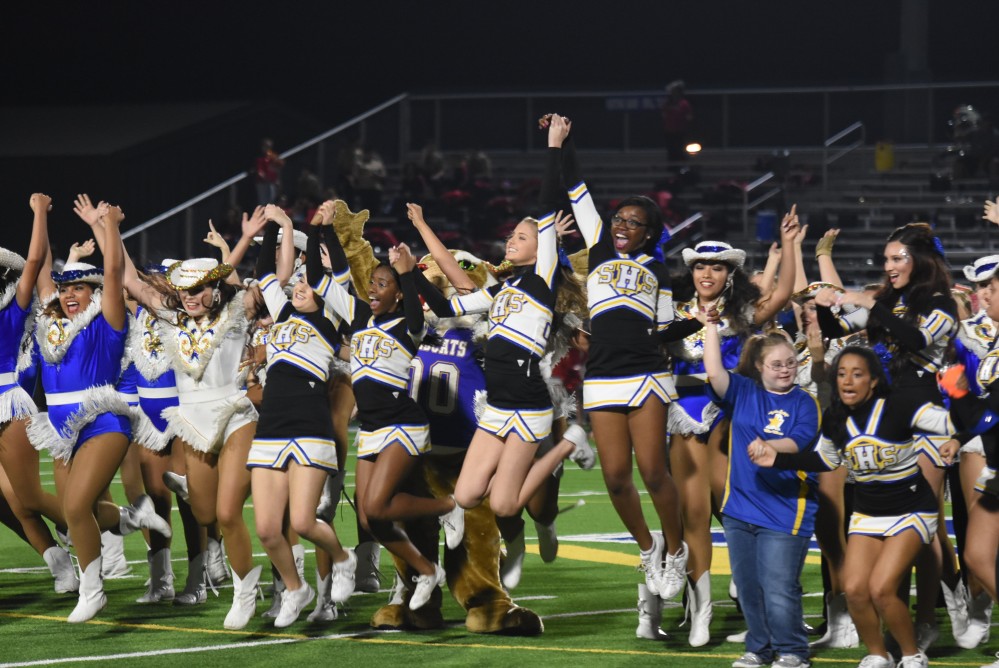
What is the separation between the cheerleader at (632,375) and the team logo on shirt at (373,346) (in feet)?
3.24

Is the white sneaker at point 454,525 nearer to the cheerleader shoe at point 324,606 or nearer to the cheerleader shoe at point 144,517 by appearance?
the cheerleader shoe at point 324,606

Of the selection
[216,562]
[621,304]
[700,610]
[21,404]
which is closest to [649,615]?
[700,610]

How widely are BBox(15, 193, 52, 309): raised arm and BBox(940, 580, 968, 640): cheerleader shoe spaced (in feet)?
15.8

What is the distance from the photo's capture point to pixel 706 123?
23812 millimetres

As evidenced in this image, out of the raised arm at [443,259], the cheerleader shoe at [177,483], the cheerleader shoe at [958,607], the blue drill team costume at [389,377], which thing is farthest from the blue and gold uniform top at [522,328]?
the cheerleader shoe at [958,607]

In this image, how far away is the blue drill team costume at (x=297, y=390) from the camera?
720cm

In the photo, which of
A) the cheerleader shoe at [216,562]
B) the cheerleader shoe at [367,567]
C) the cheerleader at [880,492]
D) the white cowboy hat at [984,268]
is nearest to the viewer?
the cheerleader at [880,492]

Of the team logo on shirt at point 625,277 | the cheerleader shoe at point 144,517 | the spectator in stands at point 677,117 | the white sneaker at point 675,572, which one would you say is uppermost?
the spectator in stands at point 677,117

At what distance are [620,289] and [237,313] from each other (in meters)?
2.17

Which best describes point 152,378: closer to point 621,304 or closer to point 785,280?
point 621,304

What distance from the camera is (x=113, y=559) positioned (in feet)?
30.7

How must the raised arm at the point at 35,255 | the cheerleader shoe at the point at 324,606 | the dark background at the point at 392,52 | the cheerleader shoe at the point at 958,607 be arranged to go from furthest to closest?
the dark background at the point at 392,52 → the raised arm at the point at 35,255 → the cheerleader shoe at the point at 324,606 → the cheerleader shoe at the point at 958,607

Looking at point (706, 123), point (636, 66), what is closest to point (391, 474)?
point (706, 123)

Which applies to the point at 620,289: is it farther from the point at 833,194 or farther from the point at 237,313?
the point at 833,194
